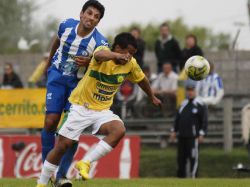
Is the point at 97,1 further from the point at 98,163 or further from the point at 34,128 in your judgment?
the point at 34,128

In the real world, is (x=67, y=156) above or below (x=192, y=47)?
below

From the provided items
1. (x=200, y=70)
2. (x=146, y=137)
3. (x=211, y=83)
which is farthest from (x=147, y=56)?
(x=200, y=70)

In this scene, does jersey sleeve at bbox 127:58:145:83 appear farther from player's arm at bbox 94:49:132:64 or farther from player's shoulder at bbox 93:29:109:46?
player's shoulder at bbox 93:29:109:46

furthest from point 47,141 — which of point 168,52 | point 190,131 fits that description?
point 168,52

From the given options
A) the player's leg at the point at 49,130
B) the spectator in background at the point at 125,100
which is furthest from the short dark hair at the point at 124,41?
the spectator in background at the point at 125,100

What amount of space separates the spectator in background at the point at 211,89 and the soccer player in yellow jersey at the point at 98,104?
893cm

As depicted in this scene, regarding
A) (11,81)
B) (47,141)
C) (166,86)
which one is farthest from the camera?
(11,81)

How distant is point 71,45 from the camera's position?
43.4 ft

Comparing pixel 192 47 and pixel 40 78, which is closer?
pixel 192 47

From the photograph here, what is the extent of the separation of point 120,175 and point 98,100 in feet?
28.4

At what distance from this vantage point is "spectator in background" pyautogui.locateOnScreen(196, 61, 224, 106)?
2138 cm

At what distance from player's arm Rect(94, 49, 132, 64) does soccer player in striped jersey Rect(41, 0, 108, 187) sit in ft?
2.50

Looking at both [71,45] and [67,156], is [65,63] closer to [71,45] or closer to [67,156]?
[71,45]

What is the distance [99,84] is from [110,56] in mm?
604
